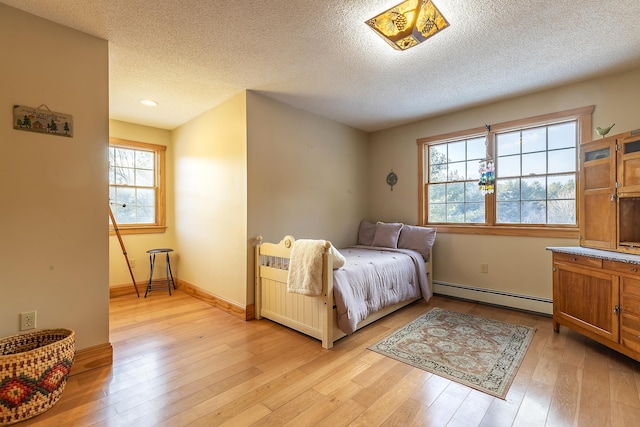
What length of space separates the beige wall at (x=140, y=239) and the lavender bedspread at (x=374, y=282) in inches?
109

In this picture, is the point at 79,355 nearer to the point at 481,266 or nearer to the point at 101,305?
the point at 101,305

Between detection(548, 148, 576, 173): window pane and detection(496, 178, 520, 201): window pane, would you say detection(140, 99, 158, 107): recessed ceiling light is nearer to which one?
detection(496, 178, 520, 201): window pane

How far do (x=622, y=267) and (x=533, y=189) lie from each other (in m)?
1.36

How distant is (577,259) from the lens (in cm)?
245

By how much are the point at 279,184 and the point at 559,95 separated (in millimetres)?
3107

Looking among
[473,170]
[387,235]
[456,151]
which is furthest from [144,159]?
[473,170]

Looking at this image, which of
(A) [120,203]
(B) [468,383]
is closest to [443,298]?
(B) [468,383]

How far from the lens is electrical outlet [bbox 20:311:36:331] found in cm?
187

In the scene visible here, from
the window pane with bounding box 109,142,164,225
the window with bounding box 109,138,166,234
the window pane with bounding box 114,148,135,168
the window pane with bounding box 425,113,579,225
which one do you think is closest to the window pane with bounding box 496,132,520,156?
the window pane with bounding box 425,113,579,225

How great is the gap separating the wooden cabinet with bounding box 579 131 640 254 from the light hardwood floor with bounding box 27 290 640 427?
2.98 feet

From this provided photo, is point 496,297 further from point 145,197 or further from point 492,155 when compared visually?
point 145,197

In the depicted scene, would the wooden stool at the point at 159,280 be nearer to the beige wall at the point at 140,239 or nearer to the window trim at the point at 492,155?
the beige wall at the point at 140,239

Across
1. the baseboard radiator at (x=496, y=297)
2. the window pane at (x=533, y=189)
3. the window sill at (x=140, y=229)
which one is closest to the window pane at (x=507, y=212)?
the window pane at (x=533, y=189)

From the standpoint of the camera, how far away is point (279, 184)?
3354mm
